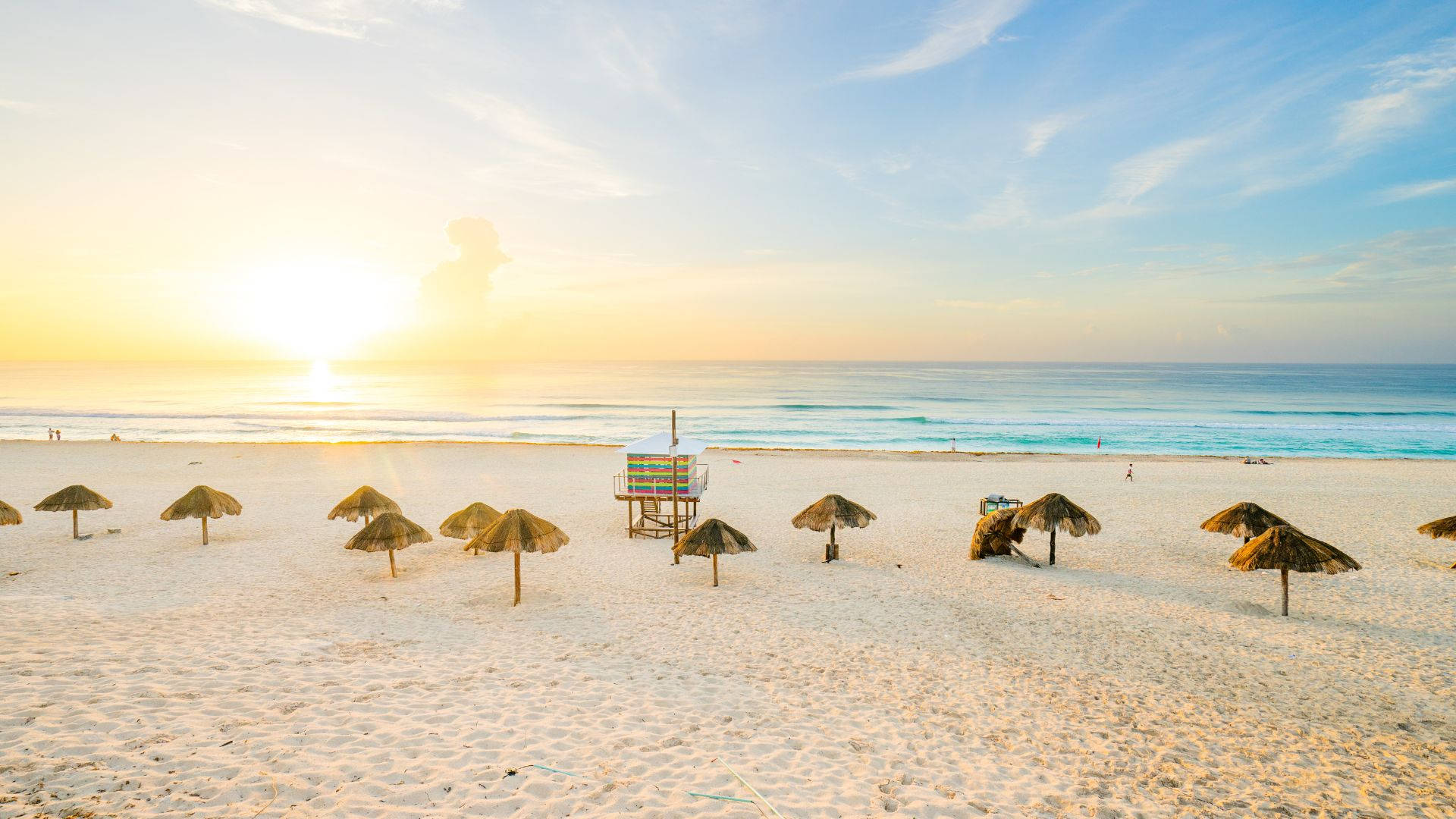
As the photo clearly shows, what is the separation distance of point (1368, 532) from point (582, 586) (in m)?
21.6

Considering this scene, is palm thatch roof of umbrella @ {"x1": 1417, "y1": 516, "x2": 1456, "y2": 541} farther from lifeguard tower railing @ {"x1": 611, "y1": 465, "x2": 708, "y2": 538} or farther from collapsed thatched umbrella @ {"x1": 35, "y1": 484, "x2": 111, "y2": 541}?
collapsed thatched umbrella @ {"x1": 35, "y1": 484, "x2": 111, "y2": 541}

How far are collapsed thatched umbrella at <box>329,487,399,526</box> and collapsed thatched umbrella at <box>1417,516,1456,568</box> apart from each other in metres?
24.4

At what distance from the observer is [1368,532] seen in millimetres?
17594

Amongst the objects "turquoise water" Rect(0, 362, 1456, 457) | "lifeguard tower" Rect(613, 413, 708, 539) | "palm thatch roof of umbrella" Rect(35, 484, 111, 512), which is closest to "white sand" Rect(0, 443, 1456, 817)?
"palm thatch roof of umbrella" Rect(35, 484, 111, 512)

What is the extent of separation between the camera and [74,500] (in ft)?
52.0

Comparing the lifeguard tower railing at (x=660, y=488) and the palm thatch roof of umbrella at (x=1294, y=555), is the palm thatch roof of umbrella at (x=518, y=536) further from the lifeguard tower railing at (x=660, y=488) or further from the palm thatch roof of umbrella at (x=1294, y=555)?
the palm thatch roof of umbrella at (x=1294, y=555)

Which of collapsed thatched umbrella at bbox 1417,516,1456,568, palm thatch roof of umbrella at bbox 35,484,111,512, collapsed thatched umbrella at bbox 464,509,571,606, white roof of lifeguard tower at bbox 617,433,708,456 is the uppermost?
white roof of lifeguard tower at bbox 617,433,708,456

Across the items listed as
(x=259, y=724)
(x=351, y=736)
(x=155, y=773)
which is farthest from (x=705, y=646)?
(x=155, y=773)

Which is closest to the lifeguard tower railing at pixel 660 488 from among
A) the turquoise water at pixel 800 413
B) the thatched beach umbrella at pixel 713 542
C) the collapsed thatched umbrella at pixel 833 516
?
the collapsed thatched umbrella at pixel 833 516

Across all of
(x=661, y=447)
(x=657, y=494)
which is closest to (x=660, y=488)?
(x=657, y=494)

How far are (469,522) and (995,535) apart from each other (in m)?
13.0

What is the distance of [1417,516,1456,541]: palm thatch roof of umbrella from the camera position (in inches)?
545

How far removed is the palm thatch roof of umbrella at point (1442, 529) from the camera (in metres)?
13.9

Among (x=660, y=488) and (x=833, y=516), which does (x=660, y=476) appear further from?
(x=833, y=516)
